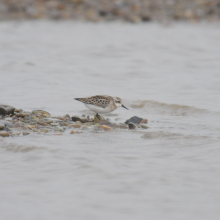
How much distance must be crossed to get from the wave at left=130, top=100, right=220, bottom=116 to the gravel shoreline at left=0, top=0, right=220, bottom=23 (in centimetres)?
2065

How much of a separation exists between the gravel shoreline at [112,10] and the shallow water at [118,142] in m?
9.86

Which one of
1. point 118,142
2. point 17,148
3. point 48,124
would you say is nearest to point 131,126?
point 118,142

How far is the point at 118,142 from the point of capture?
927cm

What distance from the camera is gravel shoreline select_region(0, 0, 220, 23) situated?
33844 millimetres

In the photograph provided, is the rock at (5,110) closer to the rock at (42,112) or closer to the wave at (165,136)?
the rock at (42,112)

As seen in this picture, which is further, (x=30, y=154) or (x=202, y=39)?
(x=202, y=39)

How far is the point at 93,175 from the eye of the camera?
7.38 m

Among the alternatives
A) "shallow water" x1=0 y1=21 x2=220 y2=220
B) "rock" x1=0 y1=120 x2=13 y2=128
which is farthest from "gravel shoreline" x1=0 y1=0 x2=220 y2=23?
"rock" x1=0 y1=120 x2=13 y2=128

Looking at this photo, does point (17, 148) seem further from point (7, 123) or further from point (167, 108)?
point (167, 108)

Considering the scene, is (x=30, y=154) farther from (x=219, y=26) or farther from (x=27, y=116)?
(x=219, y=26)

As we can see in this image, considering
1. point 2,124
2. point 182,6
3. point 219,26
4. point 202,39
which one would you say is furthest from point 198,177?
point 182,6

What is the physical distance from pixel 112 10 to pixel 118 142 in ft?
87.1

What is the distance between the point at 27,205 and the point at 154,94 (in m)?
9.26

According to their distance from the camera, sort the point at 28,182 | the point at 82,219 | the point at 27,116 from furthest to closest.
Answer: the point at 27,116, the point at 28,182, the point at 82,219
